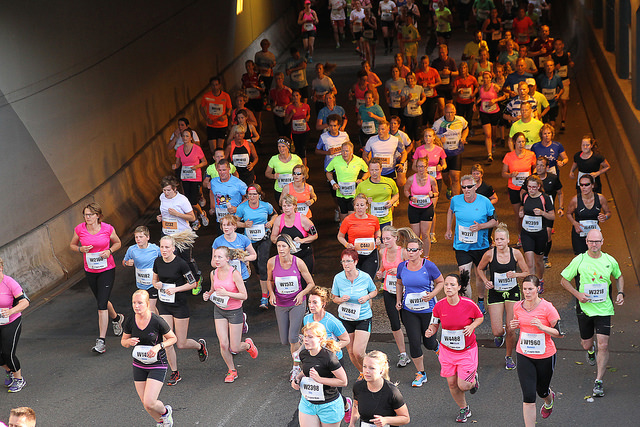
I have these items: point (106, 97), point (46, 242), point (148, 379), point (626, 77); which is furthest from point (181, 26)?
point (148, 379)

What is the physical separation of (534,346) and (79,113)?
29.2 ft

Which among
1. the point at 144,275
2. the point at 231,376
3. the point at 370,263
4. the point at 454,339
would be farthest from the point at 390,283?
the point at 144,275

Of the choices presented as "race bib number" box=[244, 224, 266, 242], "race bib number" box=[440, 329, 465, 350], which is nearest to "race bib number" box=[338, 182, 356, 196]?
"race bib number" box=[244, 224, 266, 242]

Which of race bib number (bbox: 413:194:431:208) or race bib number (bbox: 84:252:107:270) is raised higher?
race bib number (bbox: 84:252:107:270)

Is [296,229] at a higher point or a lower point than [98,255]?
lower

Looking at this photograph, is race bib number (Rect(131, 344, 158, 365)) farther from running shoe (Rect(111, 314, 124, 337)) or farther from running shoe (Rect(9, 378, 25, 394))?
running shoe (Rect(111, 314, 124, 337))

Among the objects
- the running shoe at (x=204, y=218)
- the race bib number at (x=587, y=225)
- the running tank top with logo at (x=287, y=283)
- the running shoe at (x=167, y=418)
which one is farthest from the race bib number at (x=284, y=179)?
the running shoe at (x=167, y=418)

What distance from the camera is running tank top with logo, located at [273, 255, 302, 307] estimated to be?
9.02 meters

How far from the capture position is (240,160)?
13664 millimetres

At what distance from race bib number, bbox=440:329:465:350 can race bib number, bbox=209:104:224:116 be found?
9.73 m

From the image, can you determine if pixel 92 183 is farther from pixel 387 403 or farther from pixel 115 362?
pixel 387 403

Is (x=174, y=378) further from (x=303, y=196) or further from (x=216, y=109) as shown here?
(x=216, y=109)

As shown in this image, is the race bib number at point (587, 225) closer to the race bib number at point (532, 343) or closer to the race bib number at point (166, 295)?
the race bib number at point (532, 343)

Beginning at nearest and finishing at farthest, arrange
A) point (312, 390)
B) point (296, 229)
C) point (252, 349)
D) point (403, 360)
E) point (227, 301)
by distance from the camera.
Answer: point (312, 390), point (227, 301), point (403, 360), point (252, 349), point (296, 229)
